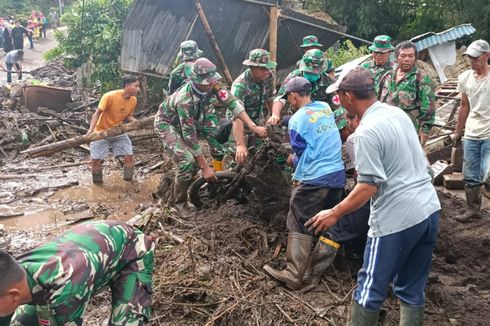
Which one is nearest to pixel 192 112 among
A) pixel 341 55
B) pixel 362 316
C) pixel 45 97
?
pixel 362 316

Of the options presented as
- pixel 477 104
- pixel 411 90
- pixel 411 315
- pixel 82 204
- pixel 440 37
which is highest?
pixel 440 37

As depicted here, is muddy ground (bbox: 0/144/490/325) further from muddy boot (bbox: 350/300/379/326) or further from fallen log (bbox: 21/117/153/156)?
fallen log (bbox: 21/117/153/156)

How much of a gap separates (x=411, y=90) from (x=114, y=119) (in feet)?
15.8

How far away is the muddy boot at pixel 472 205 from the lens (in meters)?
5.99

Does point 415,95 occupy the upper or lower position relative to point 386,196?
upper

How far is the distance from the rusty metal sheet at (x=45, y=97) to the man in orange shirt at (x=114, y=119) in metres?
5.41

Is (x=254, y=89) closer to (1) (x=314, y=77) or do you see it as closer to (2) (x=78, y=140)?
(1) (x=314, y=77)

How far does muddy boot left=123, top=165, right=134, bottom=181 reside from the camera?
8328 mm

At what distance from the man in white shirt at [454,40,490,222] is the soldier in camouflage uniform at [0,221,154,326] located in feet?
14.9

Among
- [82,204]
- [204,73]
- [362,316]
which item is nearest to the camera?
[362,316]

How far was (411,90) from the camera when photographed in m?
5.92

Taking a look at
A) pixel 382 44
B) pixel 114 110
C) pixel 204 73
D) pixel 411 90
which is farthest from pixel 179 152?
pixel 382 44

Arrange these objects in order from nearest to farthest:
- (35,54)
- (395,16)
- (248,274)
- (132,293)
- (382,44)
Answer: (132,293), (248,274), (382,44), (395,16), (35,54)

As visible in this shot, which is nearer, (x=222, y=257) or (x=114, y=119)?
(x=222, y=257)
